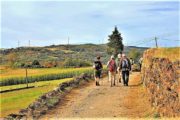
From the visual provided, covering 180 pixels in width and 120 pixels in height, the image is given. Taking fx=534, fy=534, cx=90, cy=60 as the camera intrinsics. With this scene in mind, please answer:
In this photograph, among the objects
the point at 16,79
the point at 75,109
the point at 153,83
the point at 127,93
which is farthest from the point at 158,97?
the point at 16,79

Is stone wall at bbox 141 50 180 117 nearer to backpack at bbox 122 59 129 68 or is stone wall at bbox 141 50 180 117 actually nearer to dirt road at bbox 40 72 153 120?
dirt road at bbox 40 72 153 120

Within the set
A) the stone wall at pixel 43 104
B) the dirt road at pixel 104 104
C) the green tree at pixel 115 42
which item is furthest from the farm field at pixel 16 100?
the green tree at pixel 115 42

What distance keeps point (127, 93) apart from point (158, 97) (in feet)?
23.9

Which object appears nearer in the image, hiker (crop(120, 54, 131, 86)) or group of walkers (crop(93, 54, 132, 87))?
hiker (crop(120, 54, 131, 86))

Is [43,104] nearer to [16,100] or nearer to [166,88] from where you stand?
[166,88]

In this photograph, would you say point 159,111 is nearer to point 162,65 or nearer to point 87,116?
point 162,65

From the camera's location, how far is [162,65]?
17.7 meters

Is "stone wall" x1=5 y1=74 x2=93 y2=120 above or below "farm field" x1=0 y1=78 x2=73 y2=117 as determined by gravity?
above

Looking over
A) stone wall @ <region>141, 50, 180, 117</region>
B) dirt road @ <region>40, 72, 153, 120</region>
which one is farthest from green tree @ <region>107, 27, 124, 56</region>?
stone wall @ <region>141, 50, 180, 117</region>

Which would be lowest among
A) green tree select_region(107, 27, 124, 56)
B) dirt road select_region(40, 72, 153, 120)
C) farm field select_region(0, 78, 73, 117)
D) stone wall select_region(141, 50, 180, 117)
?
farm field select_region(0, 78, 73, 117)

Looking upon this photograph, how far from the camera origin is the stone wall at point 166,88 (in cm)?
1475

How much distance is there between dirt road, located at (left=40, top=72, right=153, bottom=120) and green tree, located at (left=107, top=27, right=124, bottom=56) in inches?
3117

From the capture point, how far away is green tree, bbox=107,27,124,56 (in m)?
108

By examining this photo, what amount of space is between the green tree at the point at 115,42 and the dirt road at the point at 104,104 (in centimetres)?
7918
